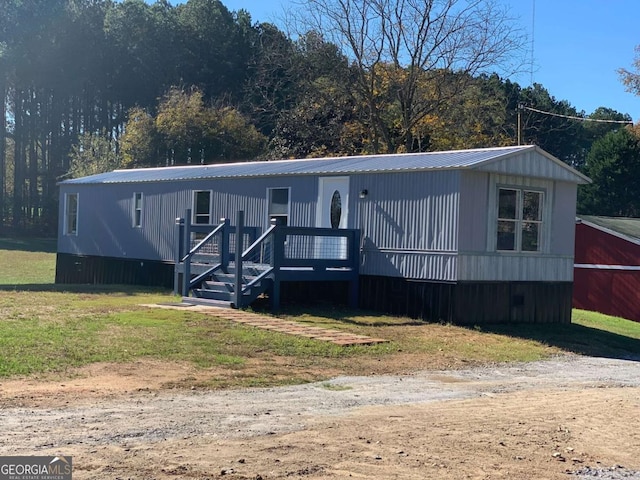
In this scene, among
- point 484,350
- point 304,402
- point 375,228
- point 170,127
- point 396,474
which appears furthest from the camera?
point 170,127

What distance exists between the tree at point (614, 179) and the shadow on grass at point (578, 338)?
3139cm

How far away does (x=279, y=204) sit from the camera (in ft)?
63.4

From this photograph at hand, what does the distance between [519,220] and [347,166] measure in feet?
13.1

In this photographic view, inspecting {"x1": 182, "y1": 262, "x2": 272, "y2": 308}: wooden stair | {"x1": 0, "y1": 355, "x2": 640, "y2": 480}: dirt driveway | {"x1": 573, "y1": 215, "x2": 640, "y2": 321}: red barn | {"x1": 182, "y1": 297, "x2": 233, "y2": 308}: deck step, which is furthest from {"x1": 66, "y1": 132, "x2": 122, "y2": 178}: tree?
{"x1": 0, "y1": 355, "x2": 640, "y2": 480}: dirt driveway

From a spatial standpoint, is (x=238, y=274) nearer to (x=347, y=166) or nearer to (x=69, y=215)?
(x=347, y=166)

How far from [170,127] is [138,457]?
3557cm

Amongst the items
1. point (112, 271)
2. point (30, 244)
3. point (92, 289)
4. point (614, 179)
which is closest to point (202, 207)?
point (92, 289)

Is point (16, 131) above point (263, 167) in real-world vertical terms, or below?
above

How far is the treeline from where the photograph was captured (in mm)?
34719

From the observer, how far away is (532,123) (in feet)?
155

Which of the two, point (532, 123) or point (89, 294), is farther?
point (532, 123)

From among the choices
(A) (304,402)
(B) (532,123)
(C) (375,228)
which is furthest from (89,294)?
(B) (532,123)

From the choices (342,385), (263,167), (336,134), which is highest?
(336,134)

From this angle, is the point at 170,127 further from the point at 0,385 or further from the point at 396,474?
the point at 396,474
